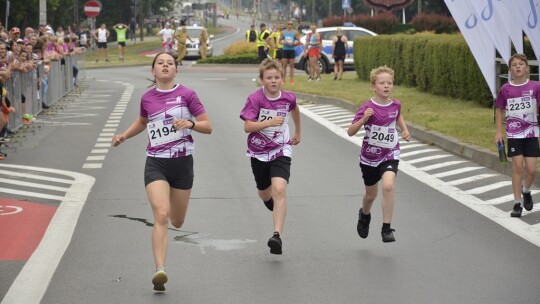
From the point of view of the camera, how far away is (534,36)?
58.4 ft

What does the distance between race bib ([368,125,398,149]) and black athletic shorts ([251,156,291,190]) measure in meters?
0.79

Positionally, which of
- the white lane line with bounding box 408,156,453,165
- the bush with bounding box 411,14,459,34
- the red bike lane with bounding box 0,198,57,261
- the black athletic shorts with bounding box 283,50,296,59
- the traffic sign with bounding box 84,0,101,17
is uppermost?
the traffic sign with bounding box 84,0,101,17

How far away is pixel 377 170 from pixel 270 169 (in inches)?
39.4

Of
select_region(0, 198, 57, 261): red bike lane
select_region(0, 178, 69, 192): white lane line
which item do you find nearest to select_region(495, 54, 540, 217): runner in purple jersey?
select_region(0, 198, 57, 261): red bike lane

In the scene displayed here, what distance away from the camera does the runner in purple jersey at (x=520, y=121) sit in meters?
12.3

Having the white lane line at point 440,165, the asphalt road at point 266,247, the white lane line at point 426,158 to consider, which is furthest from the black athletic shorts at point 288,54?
the white lane line at point 440,165

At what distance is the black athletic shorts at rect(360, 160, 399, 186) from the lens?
35.1 feet

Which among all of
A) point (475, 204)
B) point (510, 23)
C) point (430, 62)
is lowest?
point (475, 204)

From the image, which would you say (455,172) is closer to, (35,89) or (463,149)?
(463,149)

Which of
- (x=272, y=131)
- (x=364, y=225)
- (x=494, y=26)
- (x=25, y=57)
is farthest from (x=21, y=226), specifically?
(x=25, y=57)

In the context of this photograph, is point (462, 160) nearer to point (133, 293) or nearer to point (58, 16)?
point (133, 293)

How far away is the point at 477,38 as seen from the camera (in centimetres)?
1986

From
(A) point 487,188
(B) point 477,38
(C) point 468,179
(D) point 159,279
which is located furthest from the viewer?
(B) point 477,38

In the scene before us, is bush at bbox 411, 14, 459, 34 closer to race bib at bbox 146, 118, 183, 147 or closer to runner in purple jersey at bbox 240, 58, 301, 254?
runner in purple jersey at bbox 240, 58, 301, 254
